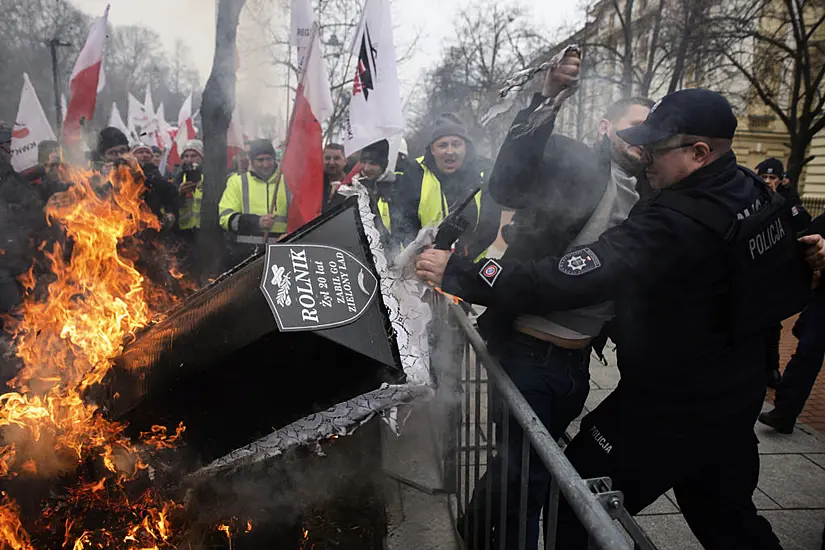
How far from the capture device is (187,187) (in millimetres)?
6699

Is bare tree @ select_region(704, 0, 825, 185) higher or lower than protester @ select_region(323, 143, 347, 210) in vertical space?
higher

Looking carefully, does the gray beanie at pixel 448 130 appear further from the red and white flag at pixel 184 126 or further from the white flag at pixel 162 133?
the white flag at pixel 162 133

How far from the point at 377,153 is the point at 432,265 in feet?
10.5

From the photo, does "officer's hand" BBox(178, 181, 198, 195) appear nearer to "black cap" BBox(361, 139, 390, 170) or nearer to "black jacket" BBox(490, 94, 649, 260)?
"black cap" BBox(361, 139, 390, 170)

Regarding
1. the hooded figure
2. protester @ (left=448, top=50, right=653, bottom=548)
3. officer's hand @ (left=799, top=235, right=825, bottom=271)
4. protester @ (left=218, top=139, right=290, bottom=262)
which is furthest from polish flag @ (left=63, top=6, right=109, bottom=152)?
officer's hand @ (left=799, top=235, right=825, bottom=271)

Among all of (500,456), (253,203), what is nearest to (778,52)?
(253,203)

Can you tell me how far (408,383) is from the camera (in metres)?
1.80

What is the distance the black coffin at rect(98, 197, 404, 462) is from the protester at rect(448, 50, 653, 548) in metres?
0.79

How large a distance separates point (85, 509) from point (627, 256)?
6.96ft

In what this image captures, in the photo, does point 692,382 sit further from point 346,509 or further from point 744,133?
point 744,133

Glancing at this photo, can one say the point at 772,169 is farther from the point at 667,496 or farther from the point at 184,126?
the point at 184,126

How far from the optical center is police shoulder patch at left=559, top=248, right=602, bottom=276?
→ 1.91 meters

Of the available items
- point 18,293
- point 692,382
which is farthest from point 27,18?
point 692,382

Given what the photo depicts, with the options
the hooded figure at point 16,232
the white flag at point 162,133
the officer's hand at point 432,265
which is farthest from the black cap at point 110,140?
the white flag at point 162,133
